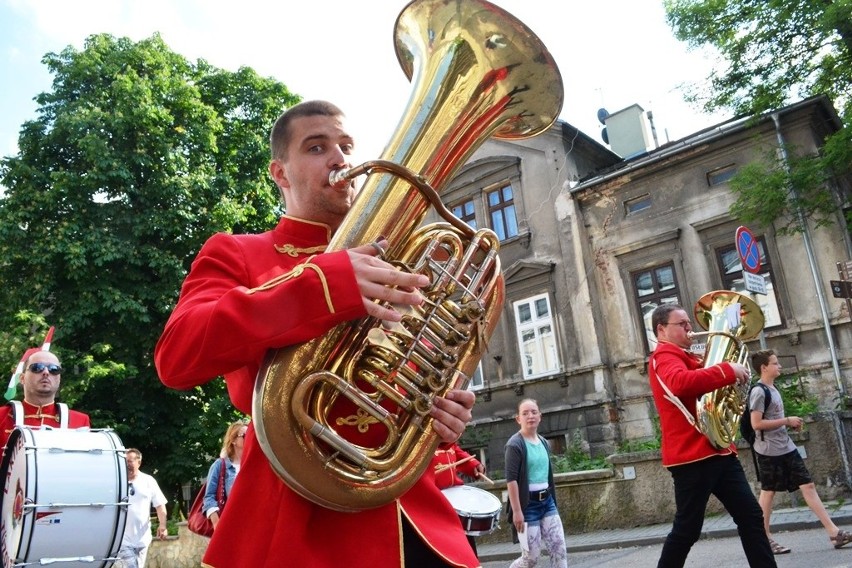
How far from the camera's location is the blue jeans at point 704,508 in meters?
4.77

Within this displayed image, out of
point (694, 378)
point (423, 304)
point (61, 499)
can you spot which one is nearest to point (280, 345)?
point (423, 304)

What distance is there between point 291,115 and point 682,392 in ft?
13.3

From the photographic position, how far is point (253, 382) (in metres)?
2.02

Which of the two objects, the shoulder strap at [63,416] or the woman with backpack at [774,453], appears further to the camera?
the woman with backpack at [774,453]

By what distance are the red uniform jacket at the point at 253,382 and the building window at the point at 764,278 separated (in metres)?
16.0

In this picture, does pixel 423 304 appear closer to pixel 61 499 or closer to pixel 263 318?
pixel 263 318

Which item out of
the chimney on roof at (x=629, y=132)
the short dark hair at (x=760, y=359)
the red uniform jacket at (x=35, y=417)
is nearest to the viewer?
the red uniform jacket at (x=35, y=417)

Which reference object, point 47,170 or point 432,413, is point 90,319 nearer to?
point 47,170

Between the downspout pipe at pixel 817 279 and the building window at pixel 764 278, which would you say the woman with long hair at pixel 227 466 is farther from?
the downspout pipe at pixel 817 279

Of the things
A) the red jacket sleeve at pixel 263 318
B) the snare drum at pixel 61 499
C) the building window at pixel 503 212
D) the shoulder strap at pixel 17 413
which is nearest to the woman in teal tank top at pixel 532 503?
the snare drum at pixel 61 499

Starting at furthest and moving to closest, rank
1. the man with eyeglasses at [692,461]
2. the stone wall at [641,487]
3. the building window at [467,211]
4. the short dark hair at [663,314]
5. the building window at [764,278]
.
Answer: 1. the building window at [467,211]
2. the building window at [764,278]
3. the stone wall at [641,487]
4. the short dark hair at [663,314]
5. the man with eyeglasses at [692,461]

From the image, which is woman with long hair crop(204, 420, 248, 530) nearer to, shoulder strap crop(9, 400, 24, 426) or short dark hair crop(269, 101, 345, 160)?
shoulder strap crop(9, 400, 24, 426)

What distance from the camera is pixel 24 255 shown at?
1706cm

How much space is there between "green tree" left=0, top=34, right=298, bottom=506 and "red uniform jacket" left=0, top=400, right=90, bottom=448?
10796mm
